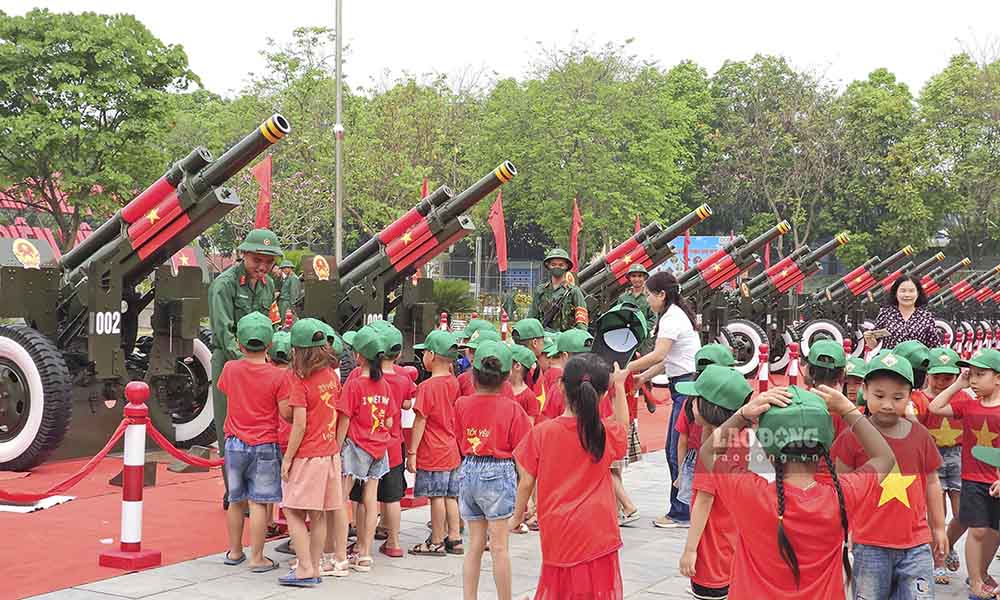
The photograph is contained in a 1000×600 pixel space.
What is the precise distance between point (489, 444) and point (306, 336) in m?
1.29

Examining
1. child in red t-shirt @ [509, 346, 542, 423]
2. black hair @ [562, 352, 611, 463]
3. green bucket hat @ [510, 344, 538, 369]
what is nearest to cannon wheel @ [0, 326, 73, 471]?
child in red t-shirt @ [509, 346, 542, 423]

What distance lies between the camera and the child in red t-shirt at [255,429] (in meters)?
6.76

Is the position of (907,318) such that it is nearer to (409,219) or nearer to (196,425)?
(409,219)

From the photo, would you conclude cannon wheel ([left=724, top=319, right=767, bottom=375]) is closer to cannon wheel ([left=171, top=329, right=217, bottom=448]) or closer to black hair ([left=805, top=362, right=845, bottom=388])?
cannon wheel ([left=171, top=329, right=217, bottom=448])

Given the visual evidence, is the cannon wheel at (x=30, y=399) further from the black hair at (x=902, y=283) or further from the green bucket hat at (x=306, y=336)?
the black hair at (x=902, y=283)

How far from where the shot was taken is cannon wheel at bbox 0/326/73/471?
9.70 metres

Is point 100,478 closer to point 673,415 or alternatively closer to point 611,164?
point 673,415

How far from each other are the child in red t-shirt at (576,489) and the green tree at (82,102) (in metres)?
24.1

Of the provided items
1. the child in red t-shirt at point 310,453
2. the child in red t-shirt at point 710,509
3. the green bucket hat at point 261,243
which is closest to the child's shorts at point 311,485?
the child in red t-shirt at point 310,453

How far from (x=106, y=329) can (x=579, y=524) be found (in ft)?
21.5

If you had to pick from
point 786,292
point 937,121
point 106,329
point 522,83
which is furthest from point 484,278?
point 106,329

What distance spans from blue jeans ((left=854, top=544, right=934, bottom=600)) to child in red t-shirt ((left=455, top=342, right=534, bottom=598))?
172 cm

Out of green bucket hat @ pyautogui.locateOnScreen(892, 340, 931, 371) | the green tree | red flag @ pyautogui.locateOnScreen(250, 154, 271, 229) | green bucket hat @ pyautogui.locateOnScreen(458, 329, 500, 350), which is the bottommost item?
green bucket hat @ pyautogui.locateOnScreen(892, 340, 931, 371)

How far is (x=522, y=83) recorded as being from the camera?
133 feet
